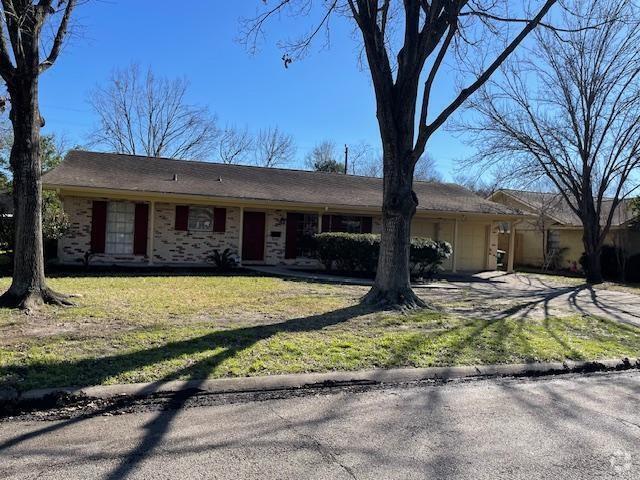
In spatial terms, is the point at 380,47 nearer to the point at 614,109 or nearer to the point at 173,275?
the point at 173,275

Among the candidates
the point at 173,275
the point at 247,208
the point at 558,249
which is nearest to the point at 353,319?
the point at 173,275

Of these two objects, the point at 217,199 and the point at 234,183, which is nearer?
the point at 217,199

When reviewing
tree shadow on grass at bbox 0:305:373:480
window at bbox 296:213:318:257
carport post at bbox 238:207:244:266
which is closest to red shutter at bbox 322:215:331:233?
window at bbox 296:213:318:257

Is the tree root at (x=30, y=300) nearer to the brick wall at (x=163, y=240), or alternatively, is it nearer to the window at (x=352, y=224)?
the brick wall at (x=163, y=240)

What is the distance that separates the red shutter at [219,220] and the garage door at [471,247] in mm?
10168

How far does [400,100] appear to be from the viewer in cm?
978

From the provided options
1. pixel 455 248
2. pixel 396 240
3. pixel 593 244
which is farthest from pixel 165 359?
pixel 593 244

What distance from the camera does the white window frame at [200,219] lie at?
17766 mm

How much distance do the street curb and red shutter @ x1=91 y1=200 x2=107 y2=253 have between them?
1304cm

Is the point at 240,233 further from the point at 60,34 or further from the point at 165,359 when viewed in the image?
the point at 165,359

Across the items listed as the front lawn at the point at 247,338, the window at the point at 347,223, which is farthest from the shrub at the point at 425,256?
the front lawn at the point at 247,338

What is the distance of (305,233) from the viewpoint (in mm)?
19562

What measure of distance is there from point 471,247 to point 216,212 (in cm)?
1119

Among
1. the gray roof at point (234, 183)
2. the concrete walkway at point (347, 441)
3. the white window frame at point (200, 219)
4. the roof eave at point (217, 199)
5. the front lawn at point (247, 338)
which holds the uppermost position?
the gray roof at point (234, 183)
